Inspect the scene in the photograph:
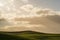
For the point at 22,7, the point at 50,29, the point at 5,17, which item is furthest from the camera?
the point at 22,7

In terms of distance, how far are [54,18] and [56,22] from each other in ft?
0.17

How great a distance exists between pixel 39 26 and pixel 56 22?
0.41 feet

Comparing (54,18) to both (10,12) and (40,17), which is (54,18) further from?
(10,12)

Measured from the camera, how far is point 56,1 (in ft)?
3.81

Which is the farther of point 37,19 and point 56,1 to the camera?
point 56,1

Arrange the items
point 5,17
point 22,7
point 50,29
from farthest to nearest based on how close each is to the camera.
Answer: point 22,7, point 5,17, point 50,29

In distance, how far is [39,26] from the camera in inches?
34.4

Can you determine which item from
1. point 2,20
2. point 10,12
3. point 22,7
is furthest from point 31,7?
point 2,20

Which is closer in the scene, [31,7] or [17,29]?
[17,29]

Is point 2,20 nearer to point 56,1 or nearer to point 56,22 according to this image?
point 56,22

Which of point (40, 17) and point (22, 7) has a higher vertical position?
point (22, 7)

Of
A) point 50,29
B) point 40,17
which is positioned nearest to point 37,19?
point 40,17

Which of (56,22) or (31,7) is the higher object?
(31,7)

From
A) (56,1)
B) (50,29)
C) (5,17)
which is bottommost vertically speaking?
(50,29)
